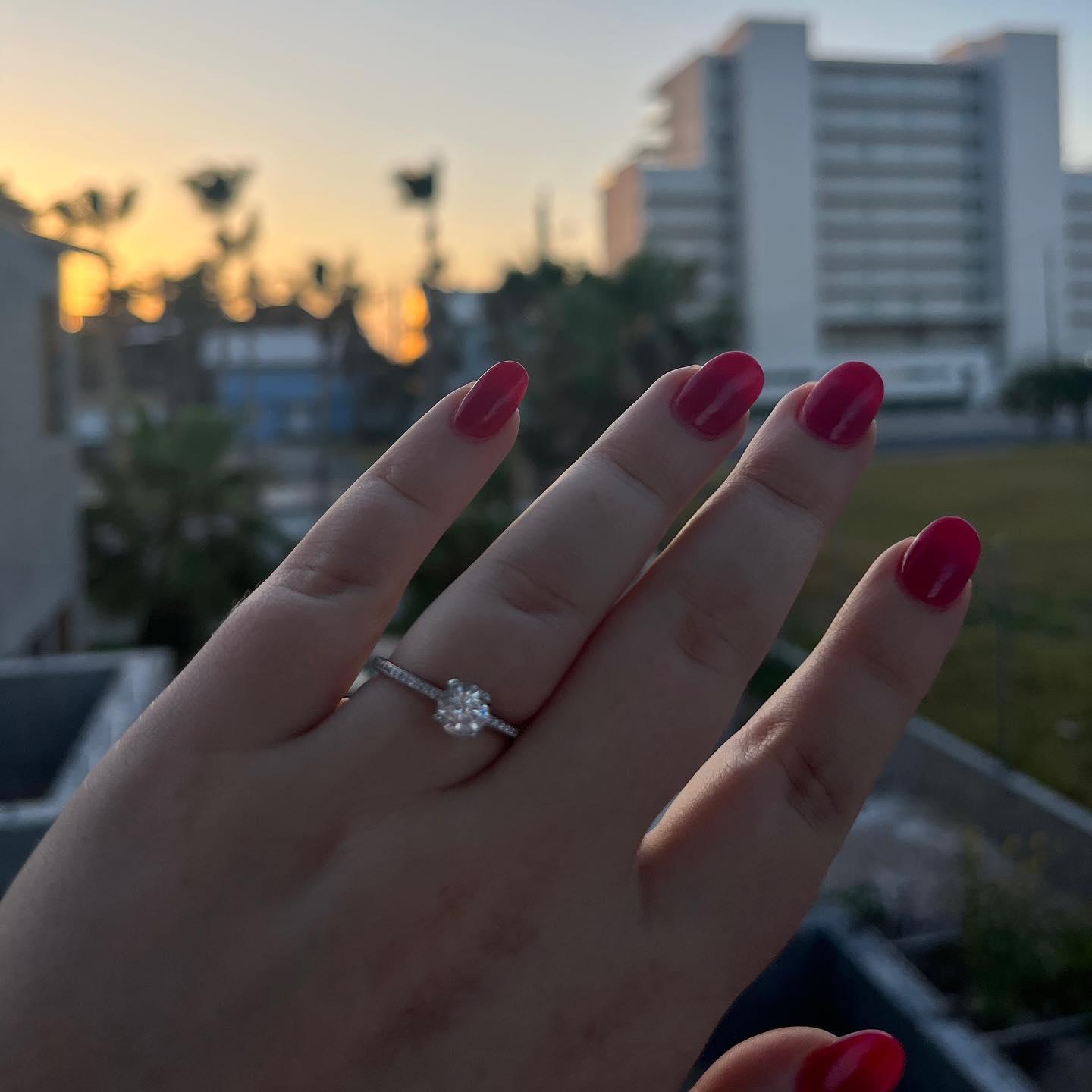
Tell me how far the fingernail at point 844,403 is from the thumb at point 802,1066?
1.46ft

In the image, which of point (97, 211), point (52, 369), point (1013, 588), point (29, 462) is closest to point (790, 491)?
point (1013, 588)

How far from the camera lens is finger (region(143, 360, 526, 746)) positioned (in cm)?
68

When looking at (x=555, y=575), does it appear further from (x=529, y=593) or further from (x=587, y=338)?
(x=587, y=338)

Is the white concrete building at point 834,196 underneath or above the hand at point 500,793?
above

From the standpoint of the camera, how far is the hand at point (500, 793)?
63 cm

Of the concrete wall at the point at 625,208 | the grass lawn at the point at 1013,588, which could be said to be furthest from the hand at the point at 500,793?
the concrete wall at the point at 625,208

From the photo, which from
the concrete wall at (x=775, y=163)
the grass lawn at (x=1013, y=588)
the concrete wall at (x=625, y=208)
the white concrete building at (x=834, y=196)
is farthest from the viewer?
the concrete wall at (x=625, y=208)

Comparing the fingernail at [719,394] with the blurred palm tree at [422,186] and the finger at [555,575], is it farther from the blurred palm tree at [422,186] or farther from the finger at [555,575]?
the blurred palm tree at [422,186]

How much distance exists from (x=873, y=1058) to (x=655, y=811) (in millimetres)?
278

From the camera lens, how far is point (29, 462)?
7434 millimetres

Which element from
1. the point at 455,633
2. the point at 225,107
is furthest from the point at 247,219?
the point at 455,633

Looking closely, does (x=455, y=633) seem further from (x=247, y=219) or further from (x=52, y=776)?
(x=247, y=219)

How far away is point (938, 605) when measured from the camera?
0.83 m

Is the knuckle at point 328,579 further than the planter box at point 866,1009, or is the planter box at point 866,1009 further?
the planter box at point 866,1009
